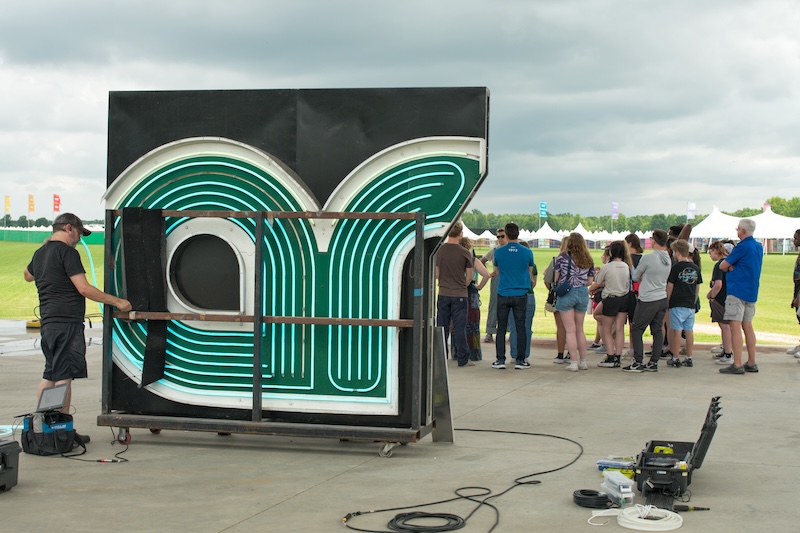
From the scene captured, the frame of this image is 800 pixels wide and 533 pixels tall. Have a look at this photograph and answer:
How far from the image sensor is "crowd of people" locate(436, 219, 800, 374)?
42.1ft

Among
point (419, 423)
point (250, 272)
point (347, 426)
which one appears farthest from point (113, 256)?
point (419, 423)

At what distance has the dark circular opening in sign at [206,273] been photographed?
8281 millimetres

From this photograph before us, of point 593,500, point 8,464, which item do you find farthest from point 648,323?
point 8,464

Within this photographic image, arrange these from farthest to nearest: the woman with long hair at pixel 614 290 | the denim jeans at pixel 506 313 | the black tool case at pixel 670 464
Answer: the woman with long hair at pixel 614 290 < the denim jeans at pixel 506 313 < the black tool case at pixel 670 464

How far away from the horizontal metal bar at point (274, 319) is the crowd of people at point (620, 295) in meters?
5.53

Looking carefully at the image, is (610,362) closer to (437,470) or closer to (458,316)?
(458,316)

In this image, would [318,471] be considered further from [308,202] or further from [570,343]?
[570,343]

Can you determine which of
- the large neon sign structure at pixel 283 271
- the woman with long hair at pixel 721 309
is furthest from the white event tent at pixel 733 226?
the large neon sign structure at pixel 283 271

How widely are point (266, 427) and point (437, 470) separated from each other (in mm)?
1559

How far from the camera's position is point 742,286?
12742mm

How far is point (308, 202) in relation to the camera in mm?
7992

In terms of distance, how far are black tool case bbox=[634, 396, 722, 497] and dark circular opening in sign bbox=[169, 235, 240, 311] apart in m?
3.70

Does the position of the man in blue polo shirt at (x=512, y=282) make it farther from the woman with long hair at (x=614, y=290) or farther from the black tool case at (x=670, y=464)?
the black tool case at (x=670, y=464)

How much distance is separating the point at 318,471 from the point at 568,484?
185 cm
